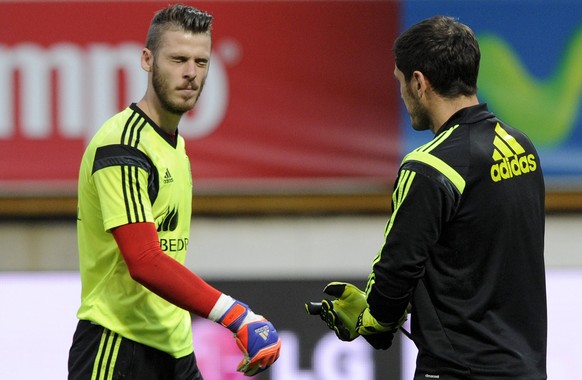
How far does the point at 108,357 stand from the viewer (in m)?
3.48

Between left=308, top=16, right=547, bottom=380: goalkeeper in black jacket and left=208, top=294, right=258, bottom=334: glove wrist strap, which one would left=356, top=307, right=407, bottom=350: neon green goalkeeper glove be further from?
left=208, top=294, right=258, bottom=334: glove wrist strap

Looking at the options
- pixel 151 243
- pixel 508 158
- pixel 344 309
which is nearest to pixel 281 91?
pixel 344 309

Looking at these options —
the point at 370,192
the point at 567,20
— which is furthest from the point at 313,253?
the point at 567,20

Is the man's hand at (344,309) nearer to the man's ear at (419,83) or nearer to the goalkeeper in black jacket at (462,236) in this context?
the goalkeeper in black jacket at (462,236)

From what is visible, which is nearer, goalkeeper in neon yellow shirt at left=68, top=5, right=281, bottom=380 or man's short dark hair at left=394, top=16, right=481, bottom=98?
man's short dark hair at left=394, top=16, right=481, bottom=98

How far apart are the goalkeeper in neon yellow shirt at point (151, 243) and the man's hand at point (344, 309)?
198 millimetres

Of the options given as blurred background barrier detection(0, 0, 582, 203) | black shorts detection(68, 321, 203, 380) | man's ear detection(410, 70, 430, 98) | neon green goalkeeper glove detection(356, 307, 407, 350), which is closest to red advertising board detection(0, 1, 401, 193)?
blurred background barrier detection(0, 0, 582, 203)

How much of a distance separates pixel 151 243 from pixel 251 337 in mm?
405

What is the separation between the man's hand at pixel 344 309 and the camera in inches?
135

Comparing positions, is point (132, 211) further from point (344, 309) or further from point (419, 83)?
point (419, 83)

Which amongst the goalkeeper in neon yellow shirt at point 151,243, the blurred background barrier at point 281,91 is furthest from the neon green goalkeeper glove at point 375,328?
the blurred background barrier at point 281,91

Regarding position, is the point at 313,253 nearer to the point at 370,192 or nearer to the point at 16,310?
the point at 370,192

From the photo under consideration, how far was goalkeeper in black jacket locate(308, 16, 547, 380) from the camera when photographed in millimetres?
2982

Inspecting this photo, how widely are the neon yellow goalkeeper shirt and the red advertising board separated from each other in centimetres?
350
